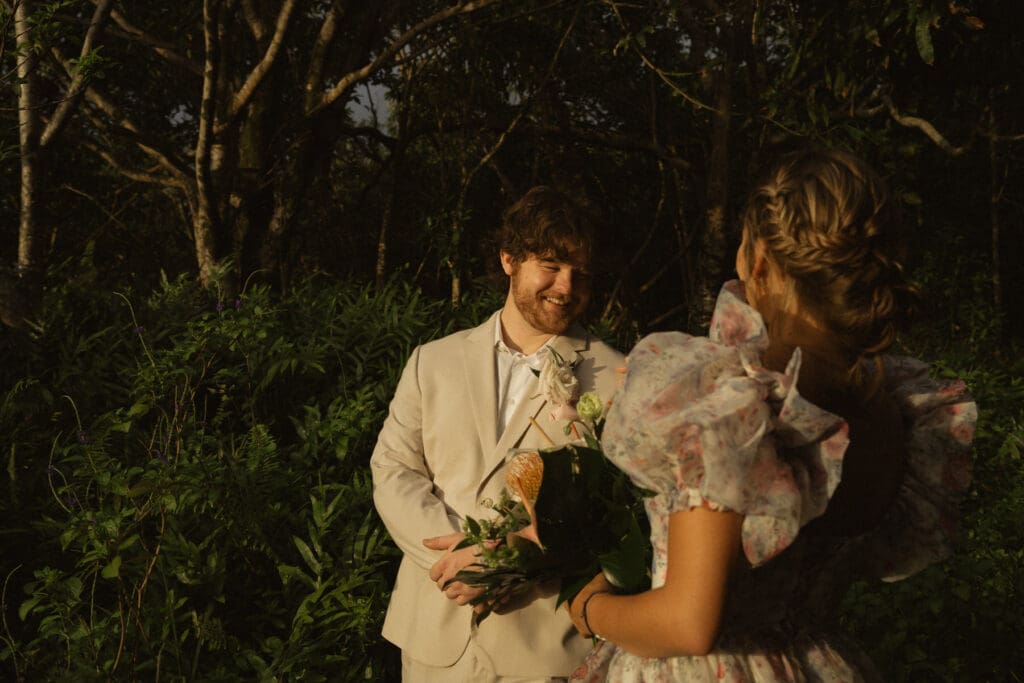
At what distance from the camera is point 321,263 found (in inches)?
429

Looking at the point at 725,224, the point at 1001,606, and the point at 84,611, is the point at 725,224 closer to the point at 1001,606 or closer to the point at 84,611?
the point at 1001,606

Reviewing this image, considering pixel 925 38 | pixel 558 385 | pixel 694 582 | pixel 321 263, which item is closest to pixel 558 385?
pixel 558 385

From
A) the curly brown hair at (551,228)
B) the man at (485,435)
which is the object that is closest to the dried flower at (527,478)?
the man at (485,435)

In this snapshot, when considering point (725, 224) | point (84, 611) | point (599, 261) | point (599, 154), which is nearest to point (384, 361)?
point (84, 611)

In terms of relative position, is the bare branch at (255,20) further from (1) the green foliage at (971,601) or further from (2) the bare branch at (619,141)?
(1) the green foliage at (971,601)

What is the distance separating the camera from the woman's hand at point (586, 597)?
5.72 feet

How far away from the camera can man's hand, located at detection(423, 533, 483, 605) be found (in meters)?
2.19

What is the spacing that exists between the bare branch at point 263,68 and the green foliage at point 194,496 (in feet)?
4.33

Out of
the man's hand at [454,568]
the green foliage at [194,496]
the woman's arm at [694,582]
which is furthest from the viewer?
the green foliage at [194,496]

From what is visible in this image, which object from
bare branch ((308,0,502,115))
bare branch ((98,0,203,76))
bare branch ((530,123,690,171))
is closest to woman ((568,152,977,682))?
bare branch ((308,0,502,115))

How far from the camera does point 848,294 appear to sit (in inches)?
56.8

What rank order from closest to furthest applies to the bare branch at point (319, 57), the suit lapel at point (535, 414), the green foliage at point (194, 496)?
the suit lapel at point (535, 414) → the green foliage at point (194, 496) → the bare branch at point (319, 57)

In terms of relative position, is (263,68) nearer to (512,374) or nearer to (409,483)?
(512,374)

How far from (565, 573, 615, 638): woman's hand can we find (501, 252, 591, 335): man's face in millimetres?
1038
